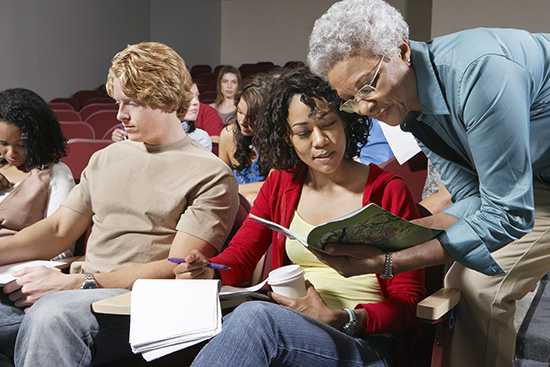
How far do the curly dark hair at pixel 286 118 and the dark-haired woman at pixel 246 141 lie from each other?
0.96 metres

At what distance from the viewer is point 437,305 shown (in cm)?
131

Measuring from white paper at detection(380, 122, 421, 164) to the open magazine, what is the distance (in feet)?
3.68

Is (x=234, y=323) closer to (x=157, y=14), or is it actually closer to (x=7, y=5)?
(x=7, y=5)

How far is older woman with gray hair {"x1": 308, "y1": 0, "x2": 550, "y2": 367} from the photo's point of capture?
44.9 inches

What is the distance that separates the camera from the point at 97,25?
912 centimetres

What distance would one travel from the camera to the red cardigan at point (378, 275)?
4.56ft

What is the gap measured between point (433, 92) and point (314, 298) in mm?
510

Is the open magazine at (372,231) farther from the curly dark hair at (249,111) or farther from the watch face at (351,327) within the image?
the curly dark hair at (249,111)

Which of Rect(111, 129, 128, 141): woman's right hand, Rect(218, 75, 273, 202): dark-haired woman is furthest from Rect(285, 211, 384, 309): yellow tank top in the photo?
Rect(111, 129, 128, 141): woman's right hand

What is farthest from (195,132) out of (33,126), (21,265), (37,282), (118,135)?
(37,282)

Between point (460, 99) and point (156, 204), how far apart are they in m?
0.91

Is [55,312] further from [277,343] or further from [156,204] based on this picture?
[277,343]

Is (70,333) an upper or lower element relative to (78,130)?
upper

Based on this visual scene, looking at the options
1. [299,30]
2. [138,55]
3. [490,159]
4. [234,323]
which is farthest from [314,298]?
[299,30]
